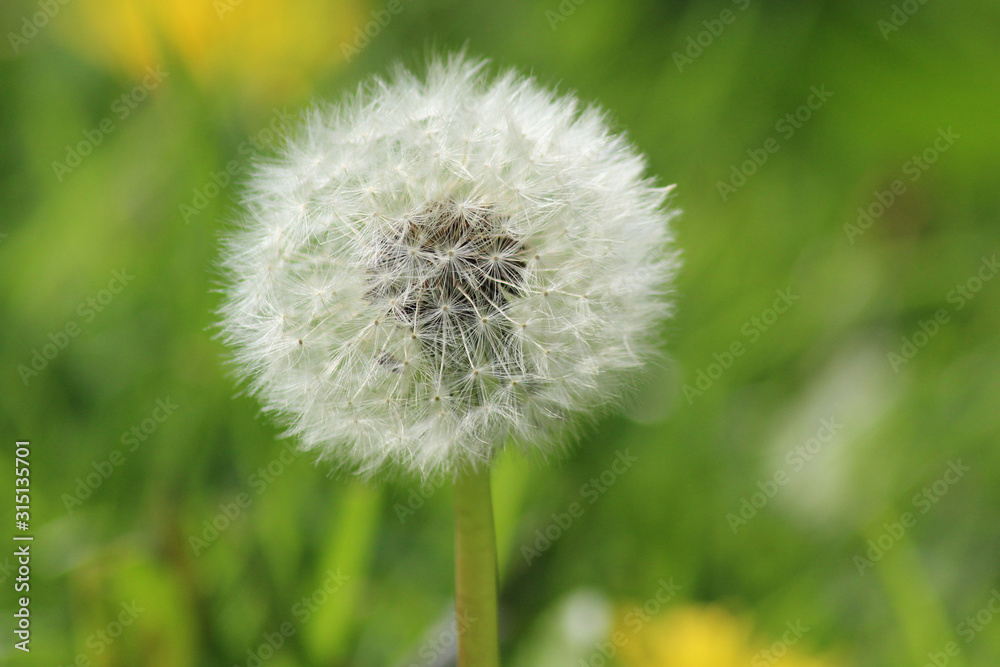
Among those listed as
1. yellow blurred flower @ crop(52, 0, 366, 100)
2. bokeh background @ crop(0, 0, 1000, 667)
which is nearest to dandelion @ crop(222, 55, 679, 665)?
bokeh background @ crop(0, 0, 1000, 667)

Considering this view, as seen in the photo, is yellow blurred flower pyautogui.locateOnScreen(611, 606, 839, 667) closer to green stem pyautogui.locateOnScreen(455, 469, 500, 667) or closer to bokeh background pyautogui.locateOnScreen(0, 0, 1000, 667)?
bokeh background pyautogui.locateOnScreen(0, 0, 1000, 667)

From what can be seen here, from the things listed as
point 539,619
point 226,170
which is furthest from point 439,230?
point 226,170

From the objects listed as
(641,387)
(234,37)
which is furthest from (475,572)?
(234,37)

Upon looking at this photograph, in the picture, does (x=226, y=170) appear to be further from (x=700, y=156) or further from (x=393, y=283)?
(x=700, y=156)

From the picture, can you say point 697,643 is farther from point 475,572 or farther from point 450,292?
point 450,292

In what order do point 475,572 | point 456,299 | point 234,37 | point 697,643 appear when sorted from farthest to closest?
point 234,37
point 697,643
point 456,299
point 475,572
